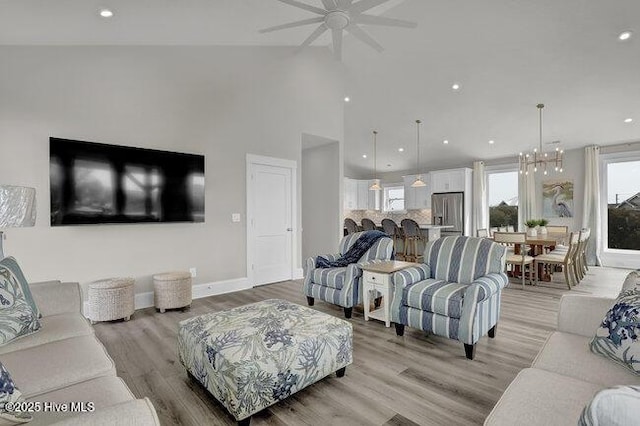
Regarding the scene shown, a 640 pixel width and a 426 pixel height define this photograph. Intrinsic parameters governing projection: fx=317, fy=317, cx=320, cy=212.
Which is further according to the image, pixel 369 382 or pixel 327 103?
pixel 327 103

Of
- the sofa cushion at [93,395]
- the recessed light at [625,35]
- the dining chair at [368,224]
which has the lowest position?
the sofa cushion at [93,395]

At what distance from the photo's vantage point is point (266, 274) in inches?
213

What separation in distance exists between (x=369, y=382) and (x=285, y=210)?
3.77 meters

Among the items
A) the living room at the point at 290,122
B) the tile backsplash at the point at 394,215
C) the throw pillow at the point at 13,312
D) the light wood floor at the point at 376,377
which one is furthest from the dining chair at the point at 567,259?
the throw pillow at the point at 13,312

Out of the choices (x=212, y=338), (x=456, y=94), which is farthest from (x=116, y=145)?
(x=456, y=94)

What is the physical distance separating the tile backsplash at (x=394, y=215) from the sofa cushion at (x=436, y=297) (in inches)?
276

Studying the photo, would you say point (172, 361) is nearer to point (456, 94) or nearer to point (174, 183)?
point (174, 183)

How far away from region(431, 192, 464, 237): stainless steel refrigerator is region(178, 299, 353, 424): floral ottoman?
7.41 meters

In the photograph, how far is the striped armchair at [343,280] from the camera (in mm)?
3643

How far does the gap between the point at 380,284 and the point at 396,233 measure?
15.2 ft

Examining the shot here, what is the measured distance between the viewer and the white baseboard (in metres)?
4.07

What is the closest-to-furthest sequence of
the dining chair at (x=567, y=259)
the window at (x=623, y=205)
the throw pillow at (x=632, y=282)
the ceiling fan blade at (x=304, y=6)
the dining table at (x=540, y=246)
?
the throw pillow at (x=632, y=282)
the ceiling fan blade at (x=304, y=6)
the dining chair at (x=567, y=259)
the dining table at (x=540, y=246)
the window at (x=623, y=205)

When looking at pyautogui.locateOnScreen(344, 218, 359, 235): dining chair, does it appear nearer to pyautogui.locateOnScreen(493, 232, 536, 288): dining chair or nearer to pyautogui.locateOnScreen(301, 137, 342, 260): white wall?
pyautogui.locateOnScreen(301, 137, 342, 260): white wall

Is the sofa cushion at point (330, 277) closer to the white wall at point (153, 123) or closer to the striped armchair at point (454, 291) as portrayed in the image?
A: the striped armchair at point (454, 291)
